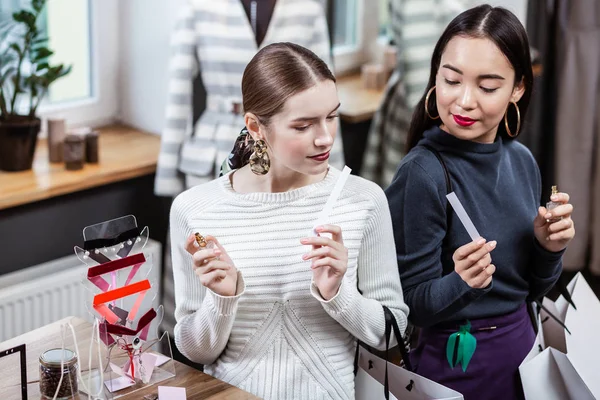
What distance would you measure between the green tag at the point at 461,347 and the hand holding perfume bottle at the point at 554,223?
0.22 meters

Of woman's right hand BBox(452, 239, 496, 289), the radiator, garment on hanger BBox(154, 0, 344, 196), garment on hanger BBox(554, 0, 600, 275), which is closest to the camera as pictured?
woman's right hand BBox(452, 239, 496, 289)

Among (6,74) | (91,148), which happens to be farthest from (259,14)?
(6,74)

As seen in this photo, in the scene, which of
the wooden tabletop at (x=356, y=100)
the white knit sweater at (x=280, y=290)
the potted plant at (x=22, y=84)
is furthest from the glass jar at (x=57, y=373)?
the wooden tabletop at (x=356, y=100)

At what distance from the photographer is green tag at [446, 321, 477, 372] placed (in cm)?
184

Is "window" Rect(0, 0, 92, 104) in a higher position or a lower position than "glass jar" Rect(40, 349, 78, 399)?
higher

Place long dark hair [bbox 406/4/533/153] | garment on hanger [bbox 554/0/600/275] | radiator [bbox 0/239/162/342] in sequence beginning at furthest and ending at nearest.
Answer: garment on hanger [bbox 554/0/600/275], radiator [bbox 0/239/162/342], long dark hair [bbox 406/4/533/153]

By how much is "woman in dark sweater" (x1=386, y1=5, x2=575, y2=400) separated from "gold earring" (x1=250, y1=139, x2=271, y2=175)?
288 mm

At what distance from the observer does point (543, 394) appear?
1807 mm

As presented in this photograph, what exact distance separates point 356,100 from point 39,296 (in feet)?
5.08

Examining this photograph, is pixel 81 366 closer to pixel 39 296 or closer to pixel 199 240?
pixel 199 240

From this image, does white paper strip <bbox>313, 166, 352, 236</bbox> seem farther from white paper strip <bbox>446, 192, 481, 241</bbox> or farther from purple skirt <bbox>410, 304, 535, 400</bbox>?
purple skirt <bbox>410, 304, 535, 400</bbox>

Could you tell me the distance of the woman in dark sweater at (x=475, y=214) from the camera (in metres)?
1.79

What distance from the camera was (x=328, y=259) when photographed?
1.56 meters

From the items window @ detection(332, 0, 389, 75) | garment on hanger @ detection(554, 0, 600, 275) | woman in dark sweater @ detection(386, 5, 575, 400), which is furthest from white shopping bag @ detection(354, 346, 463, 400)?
window @ detection(332, 0, 389, 75)
